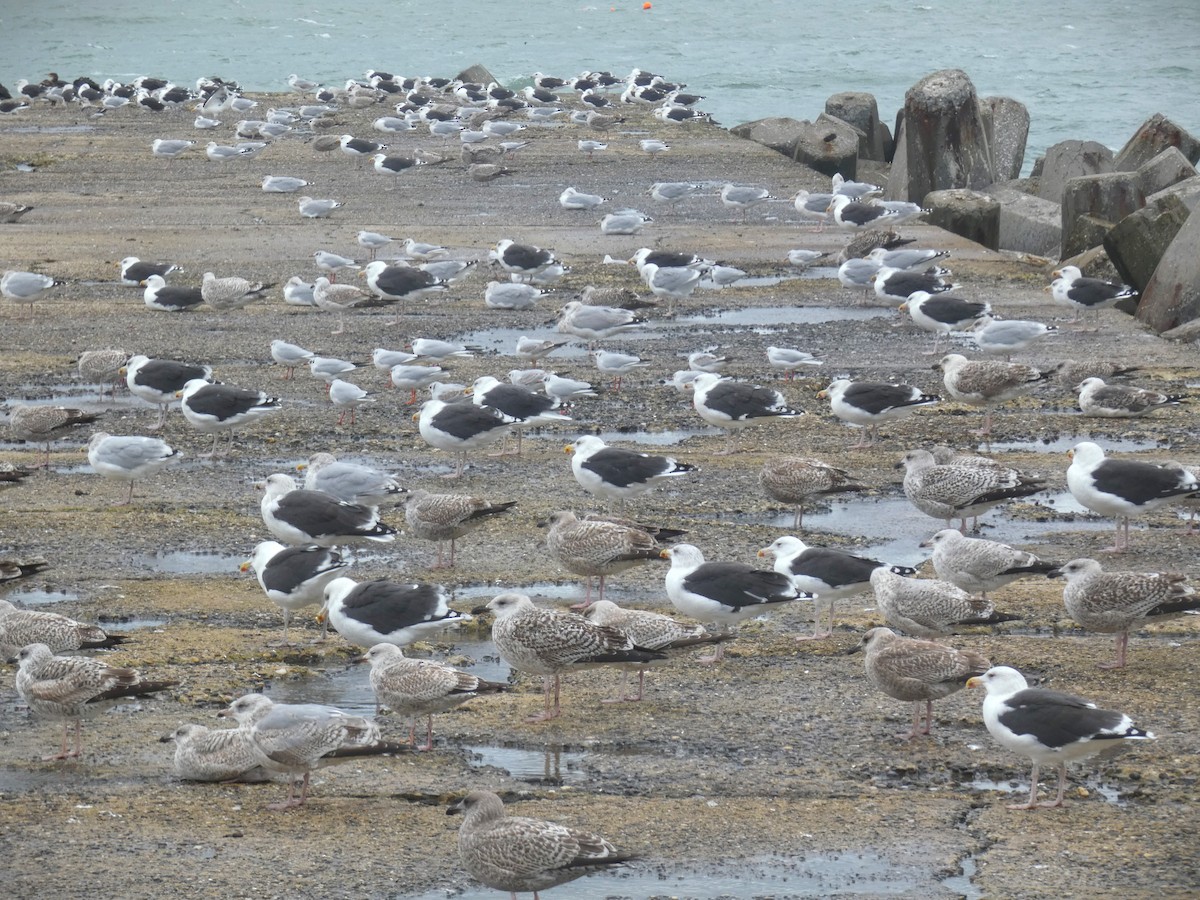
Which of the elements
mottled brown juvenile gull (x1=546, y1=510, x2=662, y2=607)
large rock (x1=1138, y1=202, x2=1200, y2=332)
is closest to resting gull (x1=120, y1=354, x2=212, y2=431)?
mottled brown juvenile gull (x1=546, y1=510, x2=662, y2=607)

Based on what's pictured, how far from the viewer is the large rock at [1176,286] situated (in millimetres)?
18578

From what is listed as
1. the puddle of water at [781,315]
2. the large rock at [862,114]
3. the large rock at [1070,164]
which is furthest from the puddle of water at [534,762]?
the large rock at [862,114]

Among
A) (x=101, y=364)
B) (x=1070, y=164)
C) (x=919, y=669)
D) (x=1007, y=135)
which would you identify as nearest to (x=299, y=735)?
(x=919, y=669)

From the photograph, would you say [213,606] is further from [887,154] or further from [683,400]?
[887,154]

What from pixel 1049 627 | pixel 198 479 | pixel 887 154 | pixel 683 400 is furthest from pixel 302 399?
pixel 887 154

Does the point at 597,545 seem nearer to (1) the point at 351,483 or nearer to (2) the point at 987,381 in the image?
(1) the point at 351,483

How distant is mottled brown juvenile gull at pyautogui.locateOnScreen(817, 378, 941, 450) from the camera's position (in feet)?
44.9

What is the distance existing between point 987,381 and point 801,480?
3.31 m

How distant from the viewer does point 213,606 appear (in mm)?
10508

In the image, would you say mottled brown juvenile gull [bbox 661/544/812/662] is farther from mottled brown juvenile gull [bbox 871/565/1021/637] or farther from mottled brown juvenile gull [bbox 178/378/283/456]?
mottled brown juvenile gull [bbox 178/378/283/456]

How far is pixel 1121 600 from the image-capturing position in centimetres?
916

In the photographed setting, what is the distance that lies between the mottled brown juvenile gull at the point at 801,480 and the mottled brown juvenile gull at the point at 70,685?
5025 mm

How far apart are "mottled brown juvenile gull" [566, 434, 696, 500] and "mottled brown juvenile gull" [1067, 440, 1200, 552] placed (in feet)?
9.41

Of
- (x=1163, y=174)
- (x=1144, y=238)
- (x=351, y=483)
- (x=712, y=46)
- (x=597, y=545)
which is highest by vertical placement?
(x=1163, y=174)
